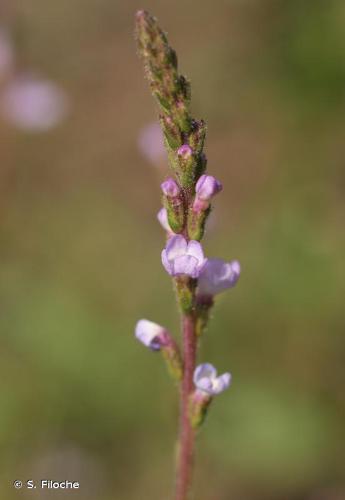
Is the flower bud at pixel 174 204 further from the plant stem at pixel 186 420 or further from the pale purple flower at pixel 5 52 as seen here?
the pale purple flower at pixel 5 52

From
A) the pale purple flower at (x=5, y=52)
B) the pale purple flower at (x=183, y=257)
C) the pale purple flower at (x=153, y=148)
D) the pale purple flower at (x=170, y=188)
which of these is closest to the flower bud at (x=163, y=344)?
the pale purple flower at (x=183, y=257)

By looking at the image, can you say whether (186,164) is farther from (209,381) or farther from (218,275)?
(209,381)

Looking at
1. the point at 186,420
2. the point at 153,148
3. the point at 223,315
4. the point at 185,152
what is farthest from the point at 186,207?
the point at 223,315

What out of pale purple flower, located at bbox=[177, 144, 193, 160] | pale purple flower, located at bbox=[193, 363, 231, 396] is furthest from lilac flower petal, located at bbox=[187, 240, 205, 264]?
pale purple flower, located at bbox=[193, 363, 231, 396]

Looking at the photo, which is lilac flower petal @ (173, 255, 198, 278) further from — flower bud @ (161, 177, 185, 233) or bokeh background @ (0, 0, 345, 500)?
bokeh background @ (0, 0, 345, 500)

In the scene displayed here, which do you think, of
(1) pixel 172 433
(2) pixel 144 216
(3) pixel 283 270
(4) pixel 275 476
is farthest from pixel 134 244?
(4) pixel 275 476
